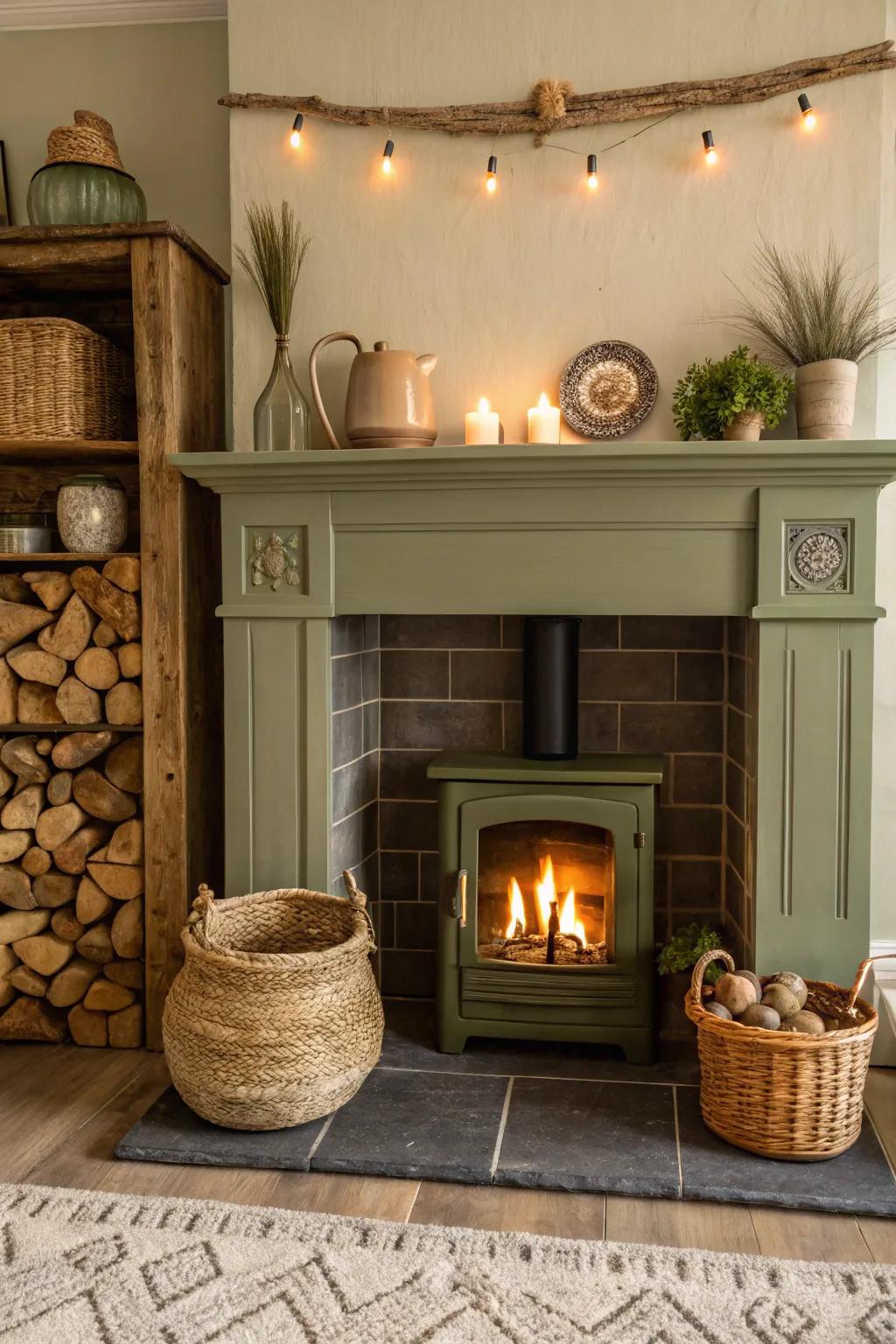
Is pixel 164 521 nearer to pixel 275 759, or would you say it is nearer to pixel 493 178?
pixel 275 759

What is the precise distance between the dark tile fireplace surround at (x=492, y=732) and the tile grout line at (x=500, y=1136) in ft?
2.07

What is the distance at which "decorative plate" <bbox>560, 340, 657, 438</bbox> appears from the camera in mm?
2619

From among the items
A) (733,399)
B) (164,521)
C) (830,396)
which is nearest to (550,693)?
(733,399)

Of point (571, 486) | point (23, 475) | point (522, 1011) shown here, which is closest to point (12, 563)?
point (23, 475)

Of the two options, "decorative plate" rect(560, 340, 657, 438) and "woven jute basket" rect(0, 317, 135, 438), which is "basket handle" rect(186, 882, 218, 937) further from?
"decorative plate" rect(560, 340, 657, 438)

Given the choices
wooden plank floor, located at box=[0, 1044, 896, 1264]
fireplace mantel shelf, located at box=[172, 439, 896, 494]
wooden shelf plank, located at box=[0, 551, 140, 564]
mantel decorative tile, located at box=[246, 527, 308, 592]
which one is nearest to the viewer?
wooden plank floor, located at box=[0, 1044, 896, 1264]

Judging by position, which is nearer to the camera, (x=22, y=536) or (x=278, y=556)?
(x=278, y=556)

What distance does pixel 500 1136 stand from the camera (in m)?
2.21

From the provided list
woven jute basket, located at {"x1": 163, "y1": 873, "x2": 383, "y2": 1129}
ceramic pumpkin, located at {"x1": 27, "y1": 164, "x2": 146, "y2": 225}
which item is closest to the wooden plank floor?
woven jute basket, located at {"x1": 163, "y1": 873, "x2": 383, "y2": 1129}

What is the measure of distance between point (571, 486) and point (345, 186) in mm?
1029

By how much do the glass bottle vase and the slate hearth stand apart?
5.04 feet

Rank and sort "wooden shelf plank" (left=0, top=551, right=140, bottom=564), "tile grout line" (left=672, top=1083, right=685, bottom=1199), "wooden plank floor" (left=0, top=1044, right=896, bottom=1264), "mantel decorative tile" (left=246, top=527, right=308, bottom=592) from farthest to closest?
"wooden shelf plank" (left=0, top=551, right=140, bottom=564)
"mantel decorative tile" (left=246, top=527, right=308, bottom=592)
"tile grout line" (left=672, top=1083, right=685, bottom=1199)
"wooden plank floor" (left=0, top=1044, right=896, bottom=1264)

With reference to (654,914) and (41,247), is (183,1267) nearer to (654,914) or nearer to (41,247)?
(654,914)

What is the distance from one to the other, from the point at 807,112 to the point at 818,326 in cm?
53
